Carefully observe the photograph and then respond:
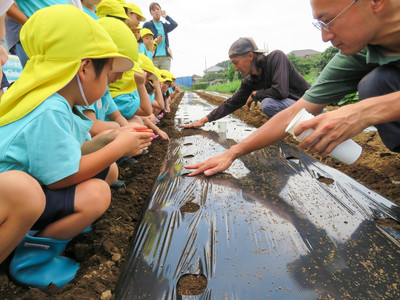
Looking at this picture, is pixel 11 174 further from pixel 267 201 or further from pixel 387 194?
pixel 387 194

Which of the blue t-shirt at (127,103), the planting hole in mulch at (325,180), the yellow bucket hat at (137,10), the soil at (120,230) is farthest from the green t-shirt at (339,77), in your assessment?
the yellow bucket hat at (137,10)

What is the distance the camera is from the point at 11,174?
0.81 metres

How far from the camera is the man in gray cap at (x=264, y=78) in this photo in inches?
107

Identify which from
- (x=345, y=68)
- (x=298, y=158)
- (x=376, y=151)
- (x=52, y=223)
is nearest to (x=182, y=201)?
(x=52, y=223)

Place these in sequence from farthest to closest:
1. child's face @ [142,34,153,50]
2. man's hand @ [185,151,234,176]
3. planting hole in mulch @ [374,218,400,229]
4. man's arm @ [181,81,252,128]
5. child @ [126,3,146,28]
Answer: child's face @ [142,34,153,50] < child @ [126,3,146,28] < man's arm @ [181,81,252,128] < man's hand @ [185,151,234,176] < planting hole in mulch @ [374,218,400,229]

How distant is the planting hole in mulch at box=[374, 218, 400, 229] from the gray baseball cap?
207 centimetres

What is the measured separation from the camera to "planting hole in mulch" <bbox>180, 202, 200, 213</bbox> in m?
1.32

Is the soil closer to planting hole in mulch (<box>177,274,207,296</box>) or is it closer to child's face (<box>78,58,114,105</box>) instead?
planting hole in mulch (<box>177,274,207,296</box>)

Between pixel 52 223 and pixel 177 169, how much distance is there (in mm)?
1021

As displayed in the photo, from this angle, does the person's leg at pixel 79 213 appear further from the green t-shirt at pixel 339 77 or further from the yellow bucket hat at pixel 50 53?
the green t-shirt at pixel 339 77

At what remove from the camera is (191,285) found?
0.86 m

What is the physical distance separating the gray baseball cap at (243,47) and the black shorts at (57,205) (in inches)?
89.8

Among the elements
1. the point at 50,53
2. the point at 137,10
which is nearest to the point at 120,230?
the point at 50,53

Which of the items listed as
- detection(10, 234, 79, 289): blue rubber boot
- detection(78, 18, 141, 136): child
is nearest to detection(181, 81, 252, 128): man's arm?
detection(78, 18, 141, 136): child
